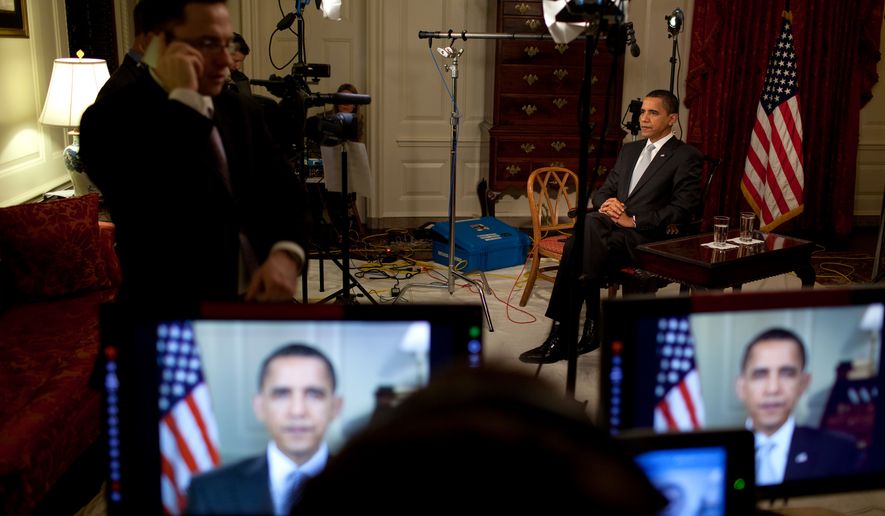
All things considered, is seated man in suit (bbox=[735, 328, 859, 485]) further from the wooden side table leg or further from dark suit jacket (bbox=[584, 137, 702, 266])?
dark suit jacket (bbox=[584, 137, 702, 266])

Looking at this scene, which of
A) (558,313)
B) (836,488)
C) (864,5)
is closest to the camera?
(836,488)

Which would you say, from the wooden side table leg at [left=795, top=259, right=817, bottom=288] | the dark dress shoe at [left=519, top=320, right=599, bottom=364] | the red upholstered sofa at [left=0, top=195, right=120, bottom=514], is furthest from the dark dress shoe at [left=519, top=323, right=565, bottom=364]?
the red upholstered sofa at [left=0, top=195, right=120, bottom=514]

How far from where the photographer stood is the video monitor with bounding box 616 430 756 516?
1.01 meters

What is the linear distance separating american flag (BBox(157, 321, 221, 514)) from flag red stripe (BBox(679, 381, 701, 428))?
64 centimetres

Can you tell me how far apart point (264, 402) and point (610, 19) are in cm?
145

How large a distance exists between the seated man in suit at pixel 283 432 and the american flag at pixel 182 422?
0.02 metres

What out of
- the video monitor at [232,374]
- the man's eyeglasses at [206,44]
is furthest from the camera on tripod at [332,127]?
the video monitor at [232,374]

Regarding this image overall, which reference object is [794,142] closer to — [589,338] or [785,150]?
[785,150]

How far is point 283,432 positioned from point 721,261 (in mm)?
3133

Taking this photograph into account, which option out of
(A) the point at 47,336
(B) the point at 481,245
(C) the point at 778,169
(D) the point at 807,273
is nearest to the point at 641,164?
(D) the point at 807,273

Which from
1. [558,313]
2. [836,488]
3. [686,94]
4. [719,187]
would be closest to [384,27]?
[686,94]

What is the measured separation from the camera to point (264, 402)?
1.16 m

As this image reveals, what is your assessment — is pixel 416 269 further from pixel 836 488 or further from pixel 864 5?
pixel 836 488

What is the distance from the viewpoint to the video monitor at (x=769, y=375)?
121 centimetres
